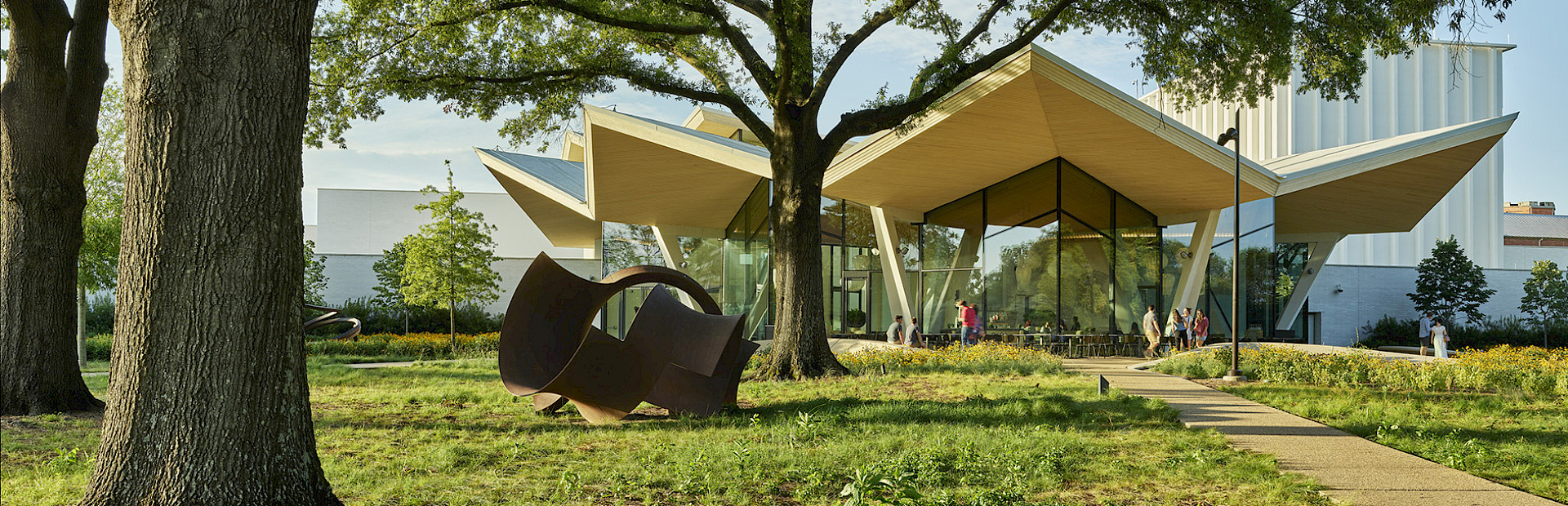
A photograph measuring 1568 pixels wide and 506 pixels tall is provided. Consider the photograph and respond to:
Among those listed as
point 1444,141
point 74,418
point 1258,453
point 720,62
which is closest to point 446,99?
point 720,62

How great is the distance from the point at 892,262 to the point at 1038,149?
5507mm

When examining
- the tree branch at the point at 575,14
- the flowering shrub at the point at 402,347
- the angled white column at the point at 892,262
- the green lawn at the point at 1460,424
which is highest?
the tree branch at the point at 575,14

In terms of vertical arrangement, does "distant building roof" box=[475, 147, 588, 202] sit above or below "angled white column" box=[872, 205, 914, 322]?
above

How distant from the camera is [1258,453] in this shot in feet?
23.7

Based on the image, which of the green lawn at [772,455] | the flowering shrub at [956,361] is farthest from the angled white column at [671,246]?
the green lawn at [772,455]

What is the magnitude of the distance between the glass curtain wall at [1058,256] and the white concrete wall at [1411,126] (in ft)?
90.5

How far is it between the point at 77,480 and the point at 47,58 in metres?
5.31

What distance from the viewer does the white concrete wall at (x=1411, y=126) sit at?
47.9 metres

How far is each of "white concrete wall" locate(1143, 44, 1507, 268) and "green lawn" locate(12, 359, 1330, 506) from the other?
44.5m

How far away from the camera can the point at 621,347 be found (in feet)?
29.7

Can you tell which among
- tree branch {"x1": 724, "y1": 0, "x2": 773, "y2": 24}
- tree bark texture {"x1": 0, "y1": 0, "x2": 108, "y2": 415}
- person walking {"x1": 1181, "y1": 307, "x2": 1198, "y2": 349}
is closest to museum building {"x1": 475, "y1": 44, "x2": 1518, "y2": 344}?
person walking {"x1": 1181, "y1": 307, "x2": 1198, "y2": 349}

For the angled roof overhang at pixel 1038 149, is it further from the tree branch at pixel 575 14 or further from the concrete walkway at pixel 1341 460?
the concrete walkway at pixel 1341 460

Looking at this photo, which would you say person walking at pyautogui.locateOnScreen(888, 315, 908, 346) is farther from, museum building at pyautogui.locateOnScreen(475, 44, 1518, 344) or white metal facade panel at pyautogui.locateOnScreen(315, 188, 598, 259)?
white metal facade panel at pyautogui.locateOnScreen(315, 188, 598, 259)

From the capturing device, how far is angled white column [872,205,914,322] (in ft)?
81.9
